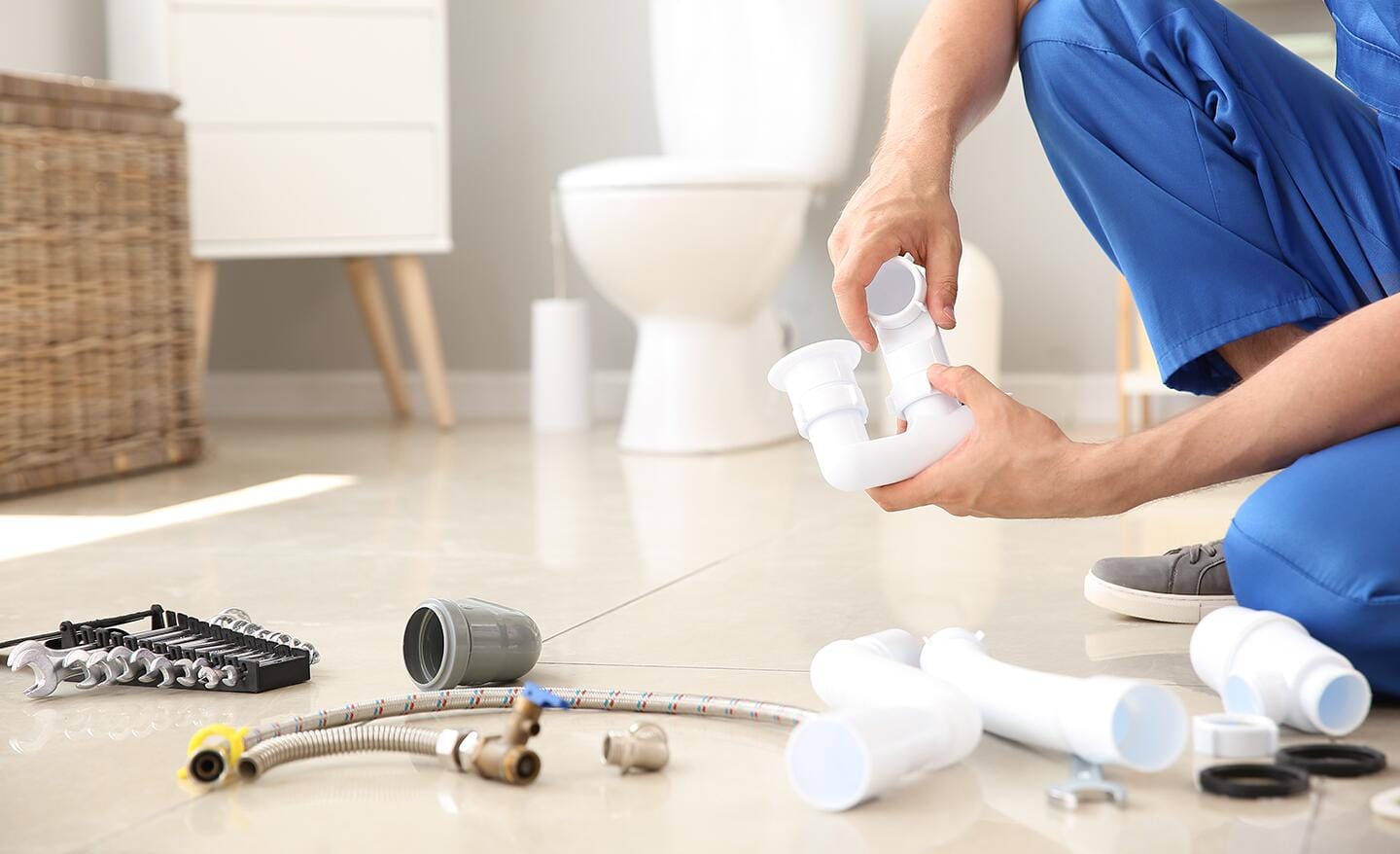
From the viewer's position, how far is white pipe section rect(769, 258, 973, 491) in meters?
0.99

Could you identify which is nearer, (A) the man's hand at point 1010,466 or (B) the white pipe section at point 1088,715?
(B) the white pipe section at point 1088,715

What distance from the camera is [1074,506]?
98cm

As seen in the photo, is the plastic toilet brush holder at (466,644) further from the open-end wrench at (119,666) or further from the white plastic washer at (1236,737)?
the white plastic washer at (1236,737)

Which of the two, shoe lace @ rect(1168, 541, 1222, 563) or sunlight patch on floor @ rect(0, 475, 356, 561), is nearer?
shoe lace @ rect(1168, 541, 1222, 563)

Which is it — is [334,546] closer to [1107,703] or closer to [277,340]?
[1107,703]

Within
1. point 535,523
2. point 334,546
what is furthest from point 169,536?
point 535,523

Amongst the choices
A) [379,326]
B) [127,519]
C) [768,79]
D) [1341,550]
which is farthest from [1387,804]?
[379,326]

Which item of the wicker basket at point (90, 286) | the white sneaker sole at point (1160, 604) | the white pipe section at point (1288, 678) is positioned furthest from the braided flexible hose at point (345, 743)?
the wicker basket at point (90, 286)

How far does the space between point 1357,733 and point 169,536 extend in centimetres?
132

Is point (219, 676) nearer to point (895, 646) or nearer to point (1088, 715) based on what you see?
point (895, 646)

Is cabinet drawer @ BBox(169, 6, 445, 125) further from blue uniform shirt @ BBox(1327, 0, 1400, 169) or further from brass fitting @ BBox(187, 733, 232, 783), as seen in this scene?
brass fitting @ BBox(187, 733, 232, 783)

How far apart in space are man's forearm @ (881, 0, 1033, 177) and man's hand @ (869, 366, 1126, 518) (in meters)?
0.22

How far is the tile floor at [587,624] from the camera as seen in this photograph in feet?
2.66

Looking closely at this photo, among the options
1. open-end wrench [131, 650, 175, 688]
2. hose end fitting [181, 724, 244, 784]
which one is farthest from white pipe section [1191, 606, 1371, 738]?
open-end wrench [131, 650, 175, 688]
